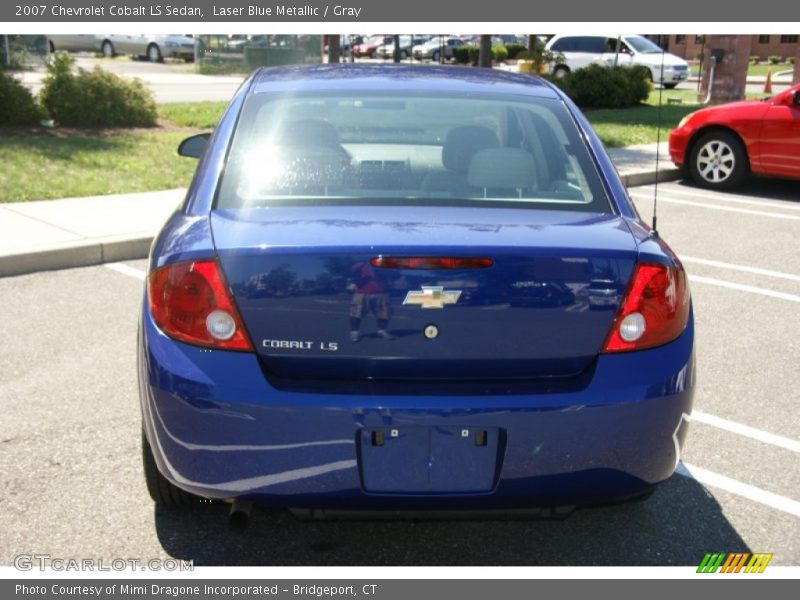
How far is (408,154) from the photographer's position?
382cm

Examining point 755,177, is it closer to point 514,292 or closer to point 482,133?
point 482,133

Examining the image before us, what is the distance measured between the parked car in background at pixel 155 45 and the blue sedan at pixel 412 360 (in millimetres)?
37235

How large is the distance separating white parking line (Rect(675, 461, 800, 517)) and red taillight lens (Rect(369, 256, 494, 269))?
174 cm

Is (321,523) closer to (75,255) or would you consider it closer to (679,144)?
(75,255)

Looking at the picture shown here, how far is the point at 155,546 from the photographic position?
130 inches

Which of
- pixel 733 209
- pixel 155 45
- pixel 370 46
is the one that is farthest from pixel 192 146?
pixel 370 46

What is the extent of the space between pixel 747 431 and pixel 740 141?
7807mm

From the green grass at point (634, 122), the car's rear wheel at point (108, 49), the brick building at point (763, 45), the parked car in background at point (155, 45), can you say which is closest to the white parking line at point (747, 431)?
the green grass at point (634, 122)

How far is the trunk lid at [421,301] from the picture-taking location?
2.75 meters

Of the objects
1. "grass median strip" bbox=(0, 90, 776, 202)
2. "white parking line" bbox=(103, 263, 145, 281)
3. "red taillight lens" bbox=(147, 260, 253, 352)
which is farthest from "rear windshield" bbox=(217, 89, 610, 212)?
"grass median strip" bbox=(0, 90, 776, 202)

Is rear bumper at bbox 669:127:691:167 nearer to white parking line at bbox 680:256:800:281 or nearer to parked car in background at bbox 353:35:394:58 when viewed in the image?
white parking line at bbox 680:256:800:281

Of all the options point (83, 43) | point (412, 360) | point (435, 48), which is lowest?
point (435, 48)

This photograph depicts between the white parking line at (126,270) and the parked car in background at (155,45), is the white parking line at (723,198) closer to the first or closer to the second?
the white parking line at (126,270)

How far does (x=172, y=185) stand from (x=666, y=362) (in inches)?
311
